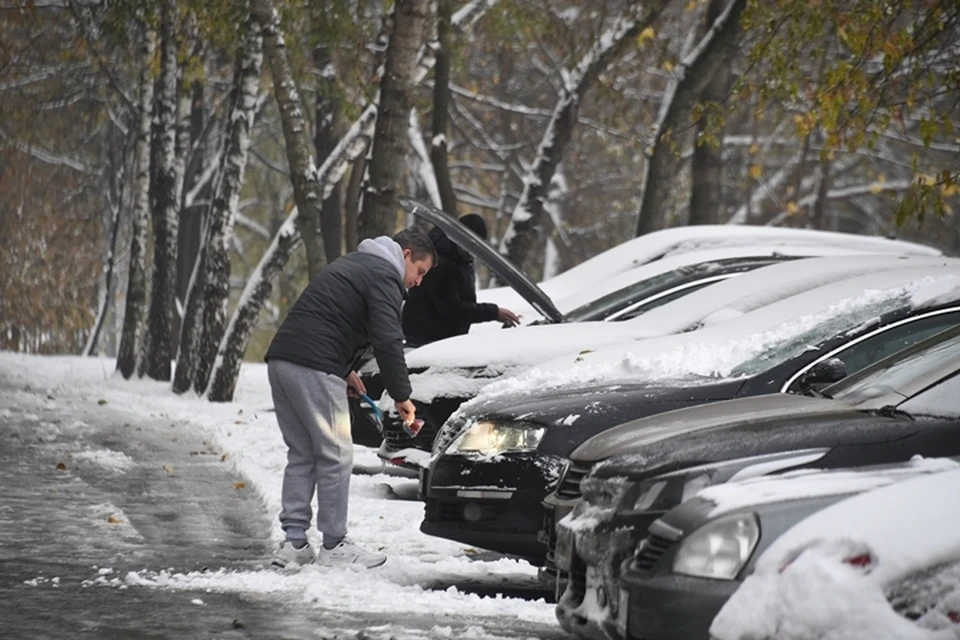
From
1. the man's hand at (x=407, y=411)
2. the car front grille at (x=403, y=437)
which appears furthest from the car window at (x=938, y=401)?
the car front grille at (x=403, y=437)

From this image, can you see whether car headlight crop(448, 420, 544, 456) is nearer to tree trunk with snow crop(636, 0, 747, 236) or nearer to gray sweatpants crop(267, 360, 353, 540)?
gray sweatpants crop(267, 360, 353, 540)

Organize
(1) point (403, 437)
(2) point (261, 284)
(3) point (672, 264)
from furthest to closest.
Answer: (2) point (261, 284) → (3) point (672, 264) → (1) point (403, 437)

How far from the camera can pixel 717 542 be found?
4535 mm

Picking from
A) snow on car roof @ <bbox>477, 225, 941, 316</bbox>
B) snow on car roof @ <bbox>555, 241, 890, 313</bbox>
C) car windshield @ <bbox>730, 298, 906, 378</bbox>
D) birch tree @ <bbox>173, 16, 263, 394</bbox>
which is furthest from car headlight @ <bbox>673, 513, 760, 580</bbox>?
birch tree @ <bbox>173, 16, 263, 394</bbox>

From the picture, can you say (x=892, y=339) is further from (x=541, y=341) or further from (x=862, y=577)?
(x=862, y=577)

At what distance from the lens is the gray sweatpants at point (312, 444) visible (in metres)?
7.70

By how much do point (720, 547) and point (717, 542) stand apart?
0.06 ft

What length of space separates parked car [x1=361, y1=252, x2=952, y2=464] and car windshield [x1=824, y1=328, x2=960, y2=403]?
2.90 m

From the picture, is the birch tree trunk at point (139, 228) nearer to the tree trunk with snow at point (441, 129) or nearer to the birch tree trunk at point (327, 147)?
the birch tree trunk at point (327, 147)

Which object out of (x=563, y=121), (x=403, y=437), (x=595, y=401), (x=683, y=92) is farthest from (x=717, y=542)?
(x=563, y=121)

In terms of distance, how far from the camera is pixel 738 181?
3681 cm

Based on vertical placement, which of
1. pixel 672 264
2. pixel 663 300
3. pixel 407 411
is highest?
pixel 672 264

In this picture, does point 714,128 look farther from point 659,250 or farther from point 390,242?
point 390,242

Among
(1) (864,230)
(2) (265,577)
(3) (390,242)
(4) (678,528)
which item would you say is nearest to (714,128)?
(3) (390,242)
